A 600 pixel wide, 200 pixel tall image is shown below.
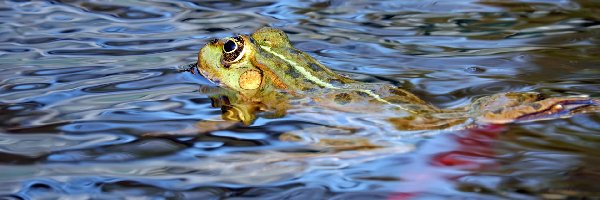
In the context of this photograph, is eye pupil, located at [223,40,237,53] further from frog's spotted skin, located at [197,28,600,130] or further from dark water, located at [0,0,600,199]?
dark water, located at [0,0,600,199]

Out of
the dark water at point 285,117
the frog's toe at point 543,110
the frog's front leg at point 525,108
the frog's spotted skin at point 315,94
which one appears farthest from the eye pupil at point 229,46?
the frog's toe at point 543,110

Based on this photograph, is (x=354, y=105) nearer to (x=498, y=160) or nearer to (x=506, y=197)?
(x=498, y=160)

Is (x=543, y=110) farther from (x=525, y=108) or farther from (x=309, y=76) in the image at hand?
(x=309, y=76)

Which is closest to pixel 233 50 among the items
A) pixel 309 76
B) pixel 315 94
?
pixel 309 76

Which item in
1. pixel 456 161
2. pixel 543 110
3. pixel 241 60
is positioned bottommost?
pixel 456 161

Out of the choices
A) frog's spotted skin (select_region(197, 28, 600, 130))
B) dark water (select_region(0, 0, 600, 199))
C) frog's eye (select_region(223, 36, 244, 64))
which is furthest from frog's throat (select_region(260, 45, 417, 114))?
dark water (select_region(0, 0, 600, 199))

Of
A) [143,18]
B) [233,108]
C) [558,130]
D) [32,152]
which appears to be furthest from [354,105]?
[143,18]

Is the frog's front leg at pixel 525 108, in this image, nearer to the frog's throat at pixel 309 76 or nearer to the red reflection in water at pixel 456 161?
the red reflection in water at pixel 456 161

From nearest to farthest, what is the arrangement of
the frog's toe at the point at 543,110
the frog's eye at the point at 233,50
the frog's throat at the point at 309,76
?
the frog's toe at the point at 543,110, the frog's throat at the point at 309,76, the frog's eye at the point at 233,50
